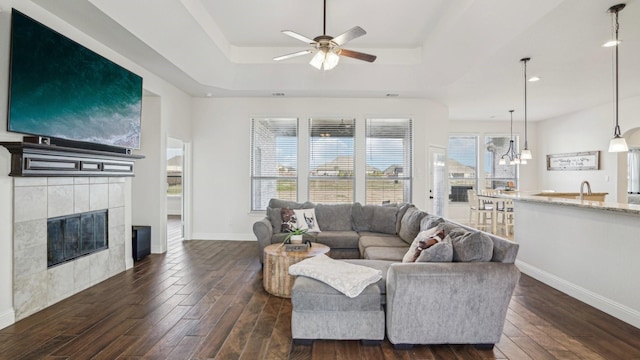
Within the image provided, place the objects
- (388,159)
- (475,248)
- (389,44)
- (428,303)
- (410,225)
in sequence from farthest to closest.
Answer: (388,159)
(389,44)
(410,225)
(475,248)
(428,303)

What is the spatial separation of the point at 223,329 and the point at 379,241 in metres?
2.33

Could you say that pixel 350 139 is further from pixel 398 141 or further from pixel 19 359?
pixel 19 359

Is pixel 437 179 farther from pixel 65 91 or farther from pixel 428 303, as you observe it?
pixel 65 91

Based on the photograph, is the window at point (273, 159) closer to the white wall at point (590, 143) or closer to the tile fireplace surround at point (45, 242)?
the tile fireplace surround at point (45, 242)

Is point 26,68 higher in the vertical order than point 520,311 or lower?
higher

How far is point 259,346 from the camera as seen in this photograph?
242 cm

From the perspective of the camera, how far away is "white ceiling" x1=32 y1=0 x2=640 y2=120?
3.38 meters

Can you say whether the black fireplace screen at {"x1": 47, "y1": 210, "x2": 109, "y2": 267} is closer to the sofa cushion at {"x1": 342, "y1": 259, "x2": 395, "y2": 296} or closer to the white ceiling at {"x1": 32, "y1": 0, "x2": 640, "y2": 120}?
the white ceiling at {"x1": 32, "y1": 0, "x2": 640, "y2": 120}

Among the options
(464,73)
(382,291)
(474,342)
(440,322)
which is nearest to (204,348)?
(382,291)

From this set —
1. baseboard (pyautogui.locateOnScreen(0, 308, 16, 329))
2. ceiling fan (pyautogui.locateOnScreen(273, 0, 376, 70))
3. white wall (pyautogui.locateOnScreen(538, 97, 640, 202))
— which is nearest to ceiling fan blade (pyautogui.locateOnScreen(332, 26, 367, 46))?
ceiling fan (pyautogui.locateOnScreen(273, 0, 376, 70))

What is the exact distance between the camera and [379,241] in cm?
425

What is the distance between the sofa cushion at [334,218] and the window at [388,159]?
4.67 ft

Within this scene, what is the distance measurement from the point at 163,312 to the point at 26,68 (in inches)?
103

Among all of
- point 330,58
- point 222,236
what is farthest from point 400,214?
point 222,236
